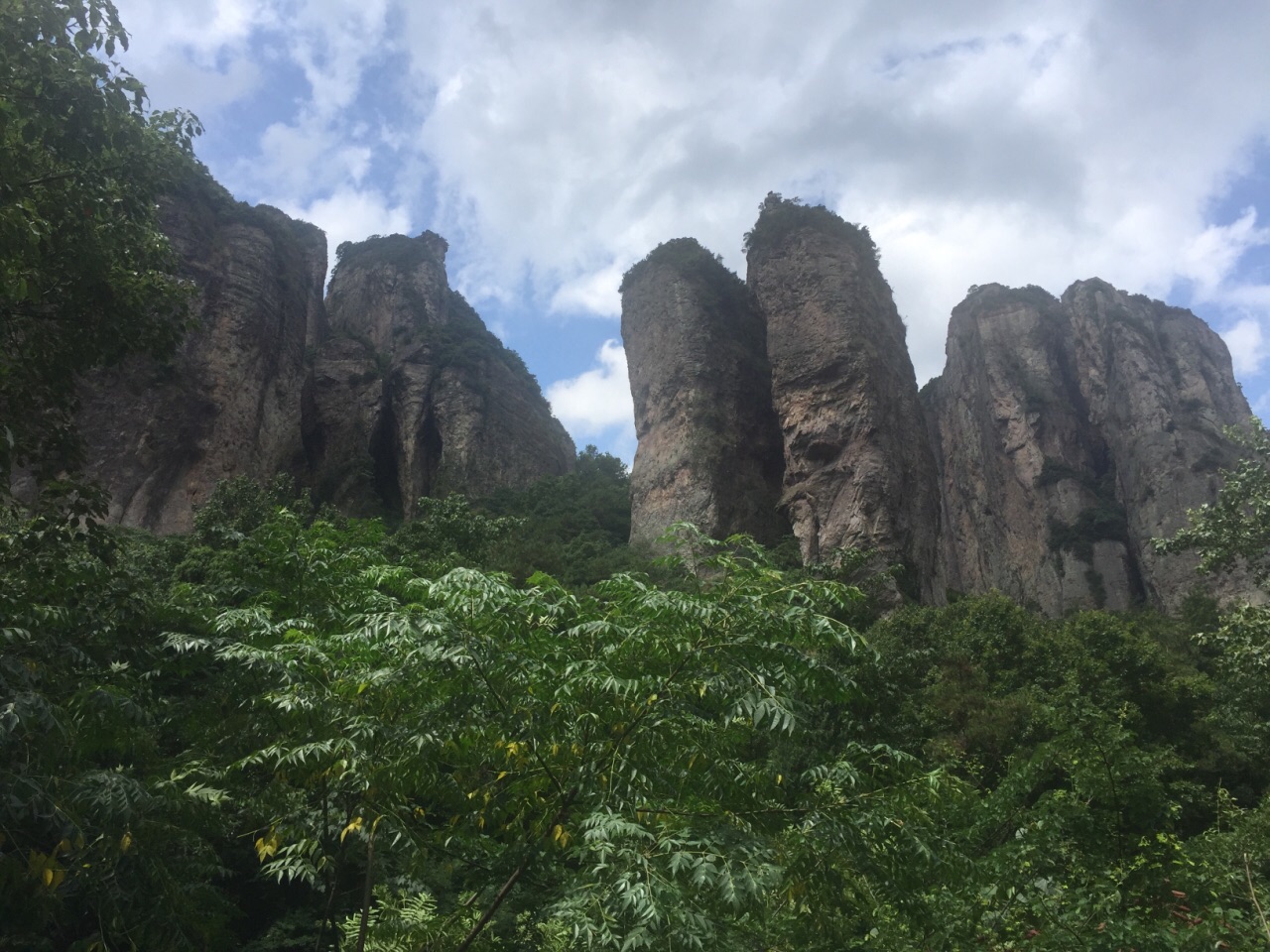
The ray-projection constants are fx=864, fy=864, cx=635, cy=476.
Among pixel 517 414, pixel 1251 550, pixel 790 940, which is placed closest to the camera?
pixel 790 940

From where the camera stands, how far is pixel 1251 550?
1244 centimetres

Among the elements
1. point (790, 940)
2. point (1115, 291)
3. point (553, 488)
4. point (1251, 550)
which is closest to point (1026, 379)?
point (1115, 291)

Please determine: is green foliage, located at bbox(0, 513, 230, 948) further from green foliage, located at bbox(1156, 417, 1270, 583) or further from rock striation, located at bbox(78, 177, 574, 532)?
rock striation, located at bbox(78, 177, 574, 532)

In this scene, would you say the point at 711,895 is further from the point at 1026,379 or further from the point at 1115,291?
the point at 1115,291

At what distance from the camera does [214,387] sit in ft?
115

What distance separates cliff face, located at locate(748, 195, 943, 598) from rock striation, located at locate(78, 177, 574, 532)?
15088 millimetres

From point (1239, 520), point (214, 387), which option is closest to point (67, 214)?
point (1239, 520)

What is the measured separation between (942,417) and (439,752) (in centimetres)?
5579

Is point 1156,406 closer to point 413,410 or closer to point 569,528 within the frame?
point 569,528

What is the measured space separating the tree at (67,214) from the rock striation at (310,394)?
2535 cm

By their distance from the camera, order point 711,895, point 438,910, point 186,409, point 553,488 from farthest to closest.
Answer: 1. point 553,488
2. point 186,409
3. point 438,910
4. point 711,895

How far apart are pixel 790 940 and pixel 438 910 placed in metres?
2.96

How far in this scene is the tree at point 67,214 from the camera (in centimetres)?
585

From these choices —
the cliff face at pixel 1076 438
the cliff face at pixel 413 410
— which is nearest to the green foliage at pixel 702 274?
the cliff face at pixel 413 410
